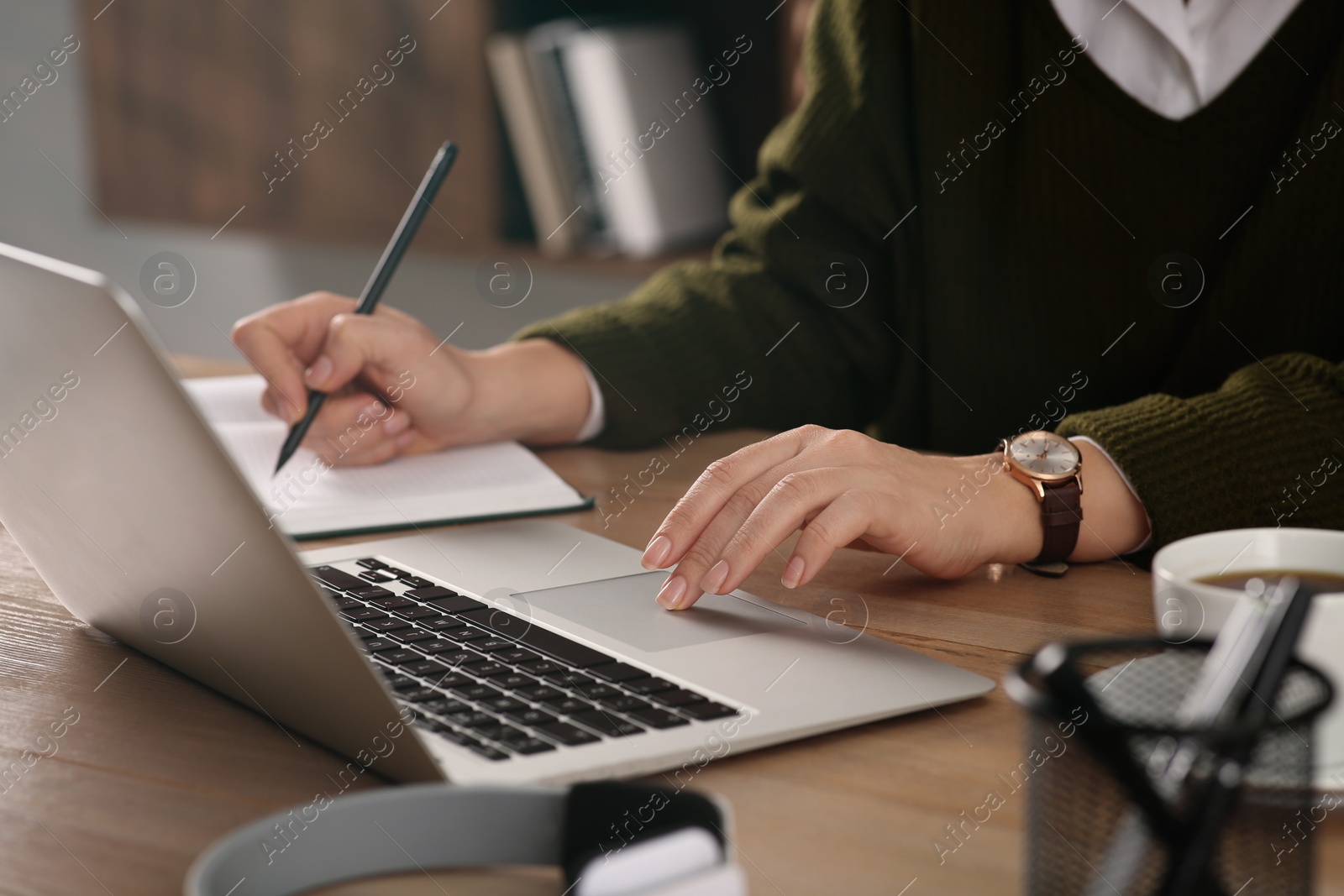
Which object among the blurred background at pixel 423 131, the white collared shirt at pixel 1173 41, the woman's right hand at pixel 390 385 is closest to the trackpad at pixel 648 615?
the woman's right hand at pixel 390 385

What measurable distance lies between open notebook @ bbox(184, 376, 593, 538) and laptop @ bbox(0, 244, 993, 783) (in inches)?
6.3

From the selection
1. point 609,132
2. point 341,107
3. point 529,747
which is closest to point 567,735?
point 529,747

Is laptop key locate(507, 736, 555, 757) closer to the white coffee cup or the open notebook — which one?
the white coffee cup

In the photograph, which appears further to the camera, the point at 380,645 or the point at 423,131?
the point at 423,131

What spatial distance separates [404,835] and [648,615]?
264mm

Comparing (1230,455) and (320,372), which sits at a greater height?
(320,372)

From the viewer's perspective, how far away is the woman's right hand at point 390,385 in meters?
1.04

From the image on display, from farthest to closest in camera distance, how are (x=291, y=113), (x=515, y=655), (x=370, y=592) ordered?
(x=291, y=113), (x=370, y=592), (x=515, y=655)

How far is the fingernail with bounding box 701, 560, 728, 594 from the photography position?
699 millimetres

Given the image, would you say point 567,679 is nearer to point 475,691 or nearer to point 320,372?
point 475,691

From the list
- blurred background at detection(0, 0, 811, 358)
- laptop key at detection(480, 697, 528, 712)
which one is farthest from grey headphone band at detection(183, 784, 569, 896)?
blurred background at detection(0, 0, 811, 358)

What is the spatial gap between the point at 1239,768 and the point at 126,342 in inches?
14.5

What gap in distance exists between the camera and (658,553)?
0.73 metres

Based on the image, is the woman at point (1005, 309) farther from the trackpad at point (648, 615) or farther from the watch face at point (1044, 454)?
the trackpad at point (648, 615)
